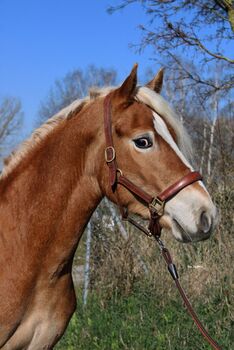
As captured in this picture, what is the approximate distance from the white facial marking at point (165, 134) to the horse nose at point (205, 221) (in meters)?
0.29

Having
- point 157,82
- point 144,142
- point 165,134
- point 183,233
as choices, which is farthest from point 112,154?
point 157,82

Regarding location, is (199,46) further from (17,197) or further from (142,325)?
(17,197)

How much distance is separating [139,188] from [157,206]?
0.16 metres

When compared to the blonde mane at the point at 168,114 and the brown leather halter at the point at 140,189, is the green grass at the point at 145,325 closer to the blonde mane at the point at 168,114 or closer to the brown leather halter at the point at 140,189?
the brown leather halter at the point at 140,189

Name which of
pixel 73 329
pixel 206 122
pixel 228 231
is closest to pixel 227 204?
pixel 228 231

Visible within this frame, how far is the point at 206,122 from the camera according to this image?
685 cm

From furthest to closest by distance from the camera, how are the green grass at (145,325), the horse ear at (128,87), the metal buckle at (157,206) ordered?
1. the green grass at (145,325)
2. the horse ear at (128,87)
3. the metal buckle at (157,206)

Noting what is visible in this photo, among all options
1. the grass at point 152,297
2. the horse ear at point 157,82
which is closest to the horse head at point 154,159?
the horse ear at point 157,82

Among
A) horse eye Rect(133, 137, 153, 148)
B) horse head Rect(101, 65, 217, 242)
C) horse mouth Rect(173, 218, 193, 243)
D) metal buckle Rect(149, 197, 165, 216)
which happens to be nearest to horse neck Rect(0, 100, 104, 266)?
horse head Rect(101, 65, 217, 242)

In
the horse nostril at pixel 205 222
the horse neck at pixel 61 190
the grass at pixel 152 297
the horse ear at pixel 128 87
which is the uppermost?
the horse ear at pixel 128 87

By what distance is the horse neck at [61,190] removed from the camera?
3521 millimetres

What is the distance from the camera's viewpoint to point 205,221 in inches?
123

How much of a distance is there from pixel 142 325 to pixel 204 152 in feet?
7.75

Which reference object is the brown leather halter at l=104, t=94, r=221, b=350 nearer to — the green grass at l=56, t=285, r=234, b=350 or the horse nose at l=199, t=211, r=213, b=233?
the horse nose at l=199, t=211, r=213, b=233
